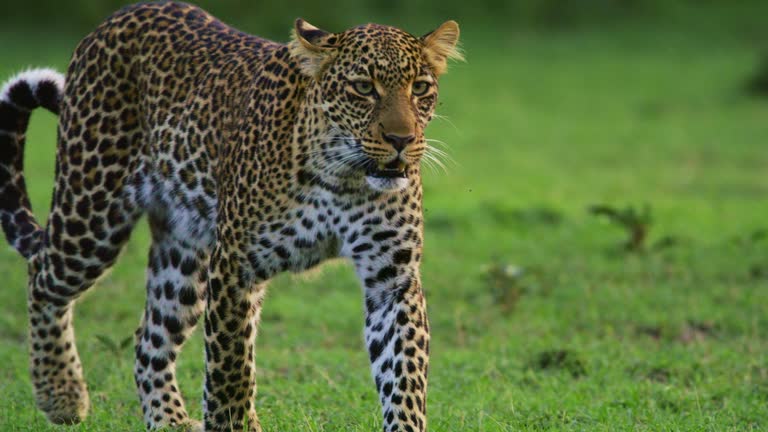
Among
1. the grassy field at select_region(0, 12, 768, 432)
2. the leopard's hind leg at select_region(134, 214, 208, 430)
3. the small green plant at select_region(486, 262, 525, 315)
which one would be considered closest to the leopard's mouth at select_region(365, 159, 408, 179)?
the grassy field at select_region(0, 12, 768, 432)

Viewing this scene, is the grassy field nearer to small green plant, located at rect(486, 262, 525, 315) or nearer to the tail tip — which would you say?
small green plant, located at rect(486, 262, 525, 315)

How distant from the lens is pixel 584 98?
70.6 feet

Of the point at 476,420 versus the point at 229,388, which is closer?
the point at 229,388

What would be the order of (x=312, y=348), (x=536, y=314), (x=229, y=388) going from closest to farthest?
(x=229, y=388), (x=312, y=348), (x=536, y=314)

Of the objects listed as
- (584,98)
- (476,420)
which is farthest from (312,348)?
(584,98)

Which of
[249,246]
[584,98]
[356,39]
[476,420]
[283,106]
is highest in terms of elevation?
[356,39]

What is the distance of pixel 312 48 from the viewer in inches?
223

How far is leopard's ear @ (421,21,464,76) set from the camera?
5676 mm

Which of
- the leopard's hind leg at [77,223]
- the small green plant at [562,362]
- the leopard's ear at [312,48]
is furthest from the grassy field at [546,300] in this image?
the leopard's ear at [312,48]

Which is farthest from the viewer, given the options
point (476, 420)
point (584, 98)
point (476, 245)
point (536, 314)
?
point (584, 98)

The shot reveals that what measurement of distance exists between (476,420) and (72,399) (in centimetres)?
210

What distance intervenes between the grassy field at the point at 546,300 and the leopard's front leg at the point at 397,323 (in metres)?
0.61

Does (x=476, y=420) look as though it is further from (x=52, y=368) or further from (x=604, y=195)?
(x=604, y=195)

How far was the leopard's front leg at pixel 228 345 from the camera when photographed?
5.87 m
